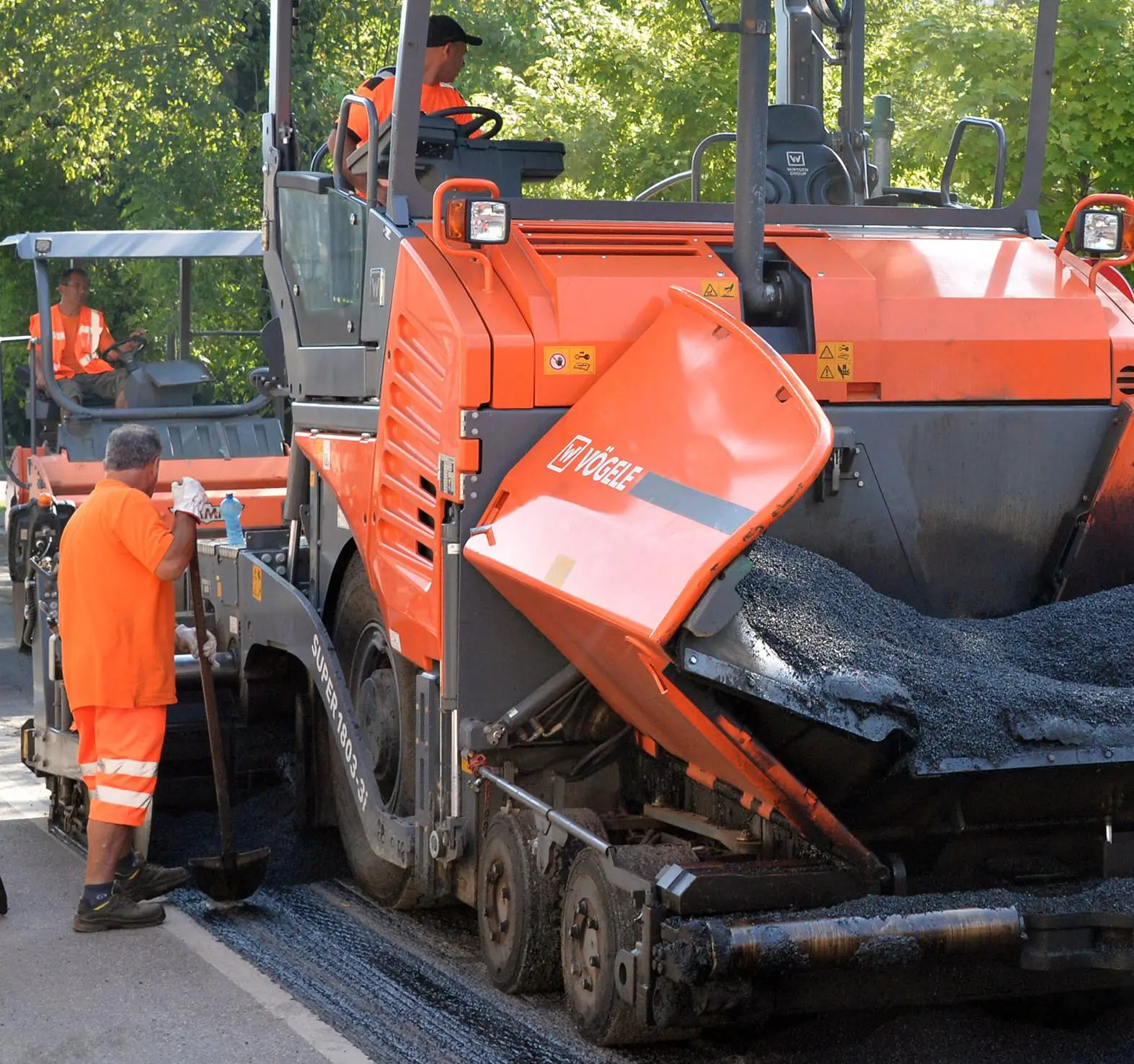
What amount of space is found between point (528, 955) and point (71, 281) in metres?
8.99

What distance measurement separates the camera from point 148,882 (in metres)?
5.89

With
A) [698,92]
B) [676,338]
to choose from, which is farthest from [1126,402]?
[698,92]

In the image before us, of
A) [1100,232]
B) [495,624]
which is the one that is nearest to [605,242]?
[495,624]

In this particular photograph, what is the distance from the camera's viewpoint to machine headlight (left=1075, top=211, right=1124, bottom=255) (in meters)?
5.22

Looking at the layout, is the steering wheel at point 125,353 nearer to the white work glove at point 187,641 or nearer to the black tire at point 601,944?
the white work glove at point 187,641

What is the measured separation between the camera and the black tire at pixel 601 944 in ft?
13.9

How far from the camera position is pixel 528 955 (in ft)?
15.5

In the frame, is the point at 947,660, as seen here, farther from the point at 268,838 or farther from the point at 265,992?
the point at 268,838

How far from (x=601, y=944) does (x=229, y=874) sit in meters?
1.93

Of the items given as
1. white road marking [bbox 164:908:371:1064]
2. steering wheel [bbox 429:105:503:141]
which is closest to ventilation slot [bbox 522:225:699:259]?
steering wheel [bbox 429:105:503:141]

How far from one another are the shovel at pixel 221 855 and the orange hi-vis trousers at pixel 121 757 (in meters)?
0.21

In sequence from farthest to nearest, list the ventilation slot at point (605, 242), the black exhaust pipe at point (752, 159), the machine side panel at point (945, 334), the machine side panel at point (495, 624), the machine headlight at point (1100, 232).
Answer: the machine headlight at point (1100, 232) < the ventilation slot at point (605, 242) < the machine side panel at point (945, 334) < the machine side panel at point (495, 624) < the black exhaust pipe at point (752, 159)

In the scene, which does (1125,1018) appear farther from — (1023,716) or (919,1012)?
(1023,716)

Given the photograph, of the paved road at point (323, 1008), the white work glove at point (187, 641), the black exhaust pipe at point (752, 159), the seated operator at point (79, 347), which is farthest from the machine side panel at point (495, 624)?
the seated operator at point (79, 347)
